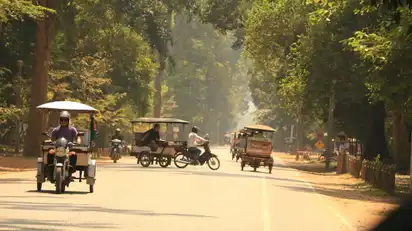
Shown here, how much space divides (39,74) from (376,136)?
18.2 meters

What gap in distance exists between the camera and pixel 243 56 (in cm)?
6669

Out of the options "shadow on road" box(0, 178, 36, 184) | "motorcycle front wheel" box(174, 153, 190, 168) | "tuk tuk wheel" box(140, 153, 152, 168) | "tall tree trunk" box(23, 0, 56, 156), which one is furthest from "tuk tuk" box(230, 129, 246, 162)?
"shadow on road" box(0, 178, 36, 184)

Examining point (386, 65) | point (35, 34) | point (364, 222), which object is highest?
point (35, 34)

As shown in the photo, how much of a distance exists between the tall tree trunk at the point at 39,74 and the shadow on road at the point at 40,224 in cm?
3600

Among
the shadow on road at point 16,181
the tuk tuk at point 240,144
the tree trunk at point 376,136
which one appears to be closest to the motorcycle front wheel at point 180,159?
the tuk tuk at point 240,144

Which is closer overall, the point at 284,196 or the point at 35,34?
the point at 284,196

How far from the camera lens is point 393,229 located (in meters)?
4.70

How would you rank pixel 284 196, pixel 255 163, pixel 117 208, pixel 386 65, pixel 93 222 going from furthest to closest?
pixel 255 163 < pixel 386 65 < pixel 284 196 < pixel 117 208 < pixel 93 222

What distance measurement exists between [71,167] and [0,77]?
30783 mm

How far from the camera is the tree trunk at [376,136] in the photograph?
Answer: 169ft

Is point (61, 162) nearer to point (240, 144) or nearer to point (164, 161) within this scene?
point (164, 161)

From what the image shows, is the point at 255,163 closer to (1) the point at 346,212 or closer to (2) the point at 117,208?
(1) the point at 346,212

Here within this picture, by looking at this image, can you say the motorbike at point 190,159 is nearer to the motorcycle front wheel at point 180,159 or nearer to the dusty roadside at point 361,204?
the motorcycle front wheel at point 180,159

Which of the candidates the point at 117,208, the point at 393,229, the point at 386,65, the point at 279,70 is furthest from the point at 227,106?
the point at 393,229
